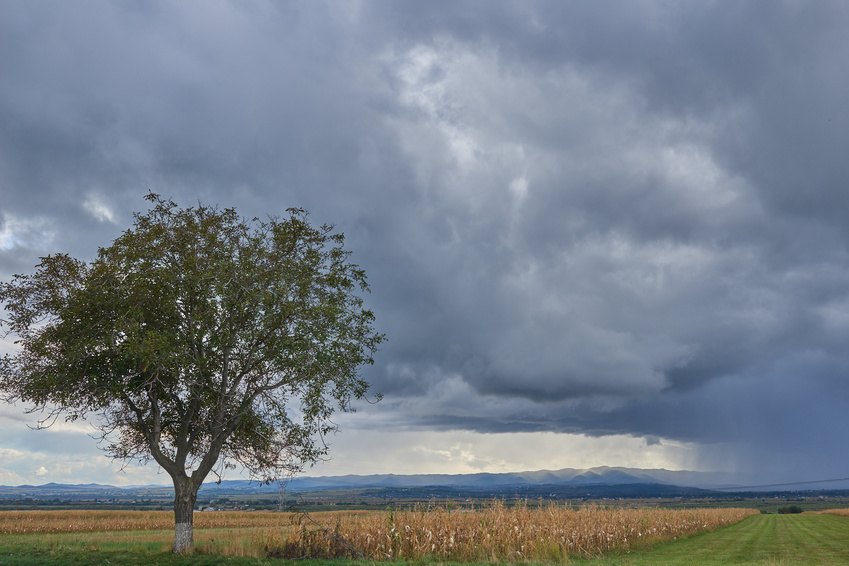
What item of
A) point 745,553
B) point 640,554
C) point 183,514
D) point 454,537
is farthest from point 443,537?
point 745,553

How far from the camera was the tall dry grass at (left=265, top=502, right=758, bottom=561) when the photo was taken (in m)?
23.9

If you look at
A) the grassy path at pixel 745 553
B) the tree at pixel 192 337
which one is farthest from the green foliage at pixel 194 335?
the grassy path at pixel 745 553

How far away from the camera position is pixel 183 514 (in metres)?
25.2

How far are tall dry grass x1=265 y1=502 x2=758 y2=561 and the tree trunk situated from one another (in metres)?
3.45

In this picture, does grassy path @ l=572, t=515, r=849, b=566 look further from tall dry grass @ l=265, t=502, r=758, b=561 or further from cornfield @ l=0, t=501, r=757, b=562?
tall dry grass @ l=265, t=502, r=758, b=561

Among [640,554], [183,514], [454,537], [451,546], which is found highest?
[183,514]

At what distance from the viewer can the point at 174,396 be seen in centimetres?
2705

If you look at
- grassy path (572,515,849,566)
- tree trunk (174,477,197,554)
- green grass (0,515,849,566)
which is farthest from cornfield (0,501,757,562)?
grassy path (572,515,849,566)

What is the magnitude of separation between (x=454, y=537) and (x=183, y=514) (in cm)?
1217

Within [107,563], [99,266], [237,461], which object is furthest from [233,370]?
[107,563]

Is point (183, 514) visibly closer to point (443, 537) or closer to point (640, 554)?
point (443, 537)

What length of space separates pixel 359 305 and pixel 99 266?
11554 mm

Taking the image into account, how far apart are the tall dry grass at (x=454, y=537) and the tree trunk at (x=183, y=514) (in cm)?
345

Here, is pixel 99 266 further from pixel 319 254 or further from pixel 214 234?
pixel 319 254
